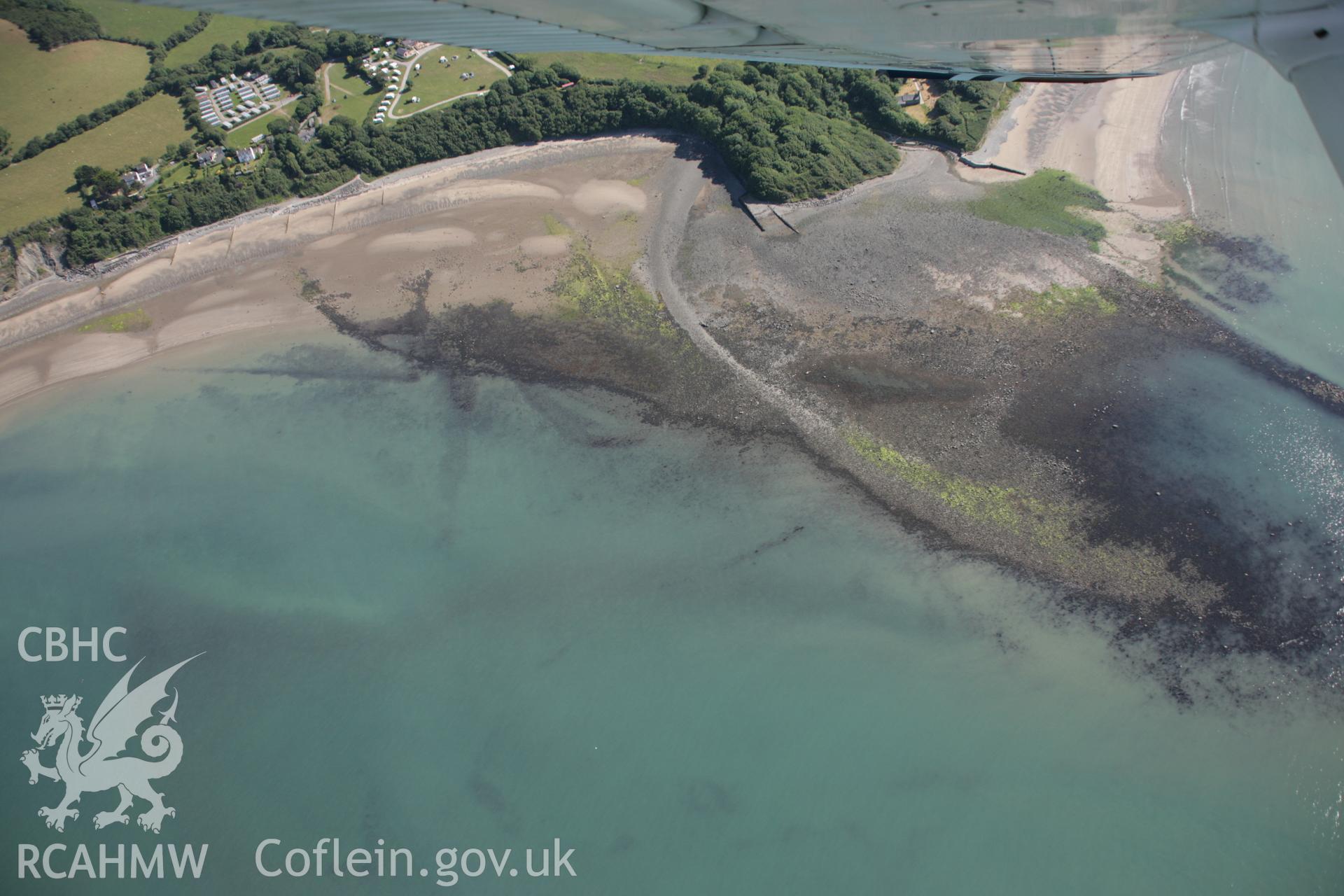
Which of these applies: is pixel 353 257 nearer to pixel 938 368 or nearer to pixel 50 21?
pixel 938 368

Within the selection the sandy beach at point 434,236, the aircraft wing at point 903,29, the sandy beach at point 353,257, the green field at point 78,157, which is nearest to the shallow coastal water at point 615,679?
the sandy beach at point 353,257

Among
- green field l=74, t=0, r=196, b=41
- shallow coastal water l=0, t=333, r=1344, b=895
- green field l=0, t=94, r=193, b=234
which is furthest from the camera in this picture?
green field l=74, t=0, r=196, b=41

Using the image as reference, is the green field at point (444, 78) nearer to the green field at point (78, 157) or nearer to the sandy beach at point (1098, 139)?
the green field at point (78, 157)

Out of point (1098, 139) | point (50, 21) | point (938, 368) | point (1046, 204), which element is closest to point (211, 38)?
point (50, 21)

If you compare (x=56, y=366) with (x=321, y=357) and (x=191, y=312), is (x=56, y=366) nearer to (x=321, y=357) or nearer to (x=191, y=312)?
(x=191, y=312)

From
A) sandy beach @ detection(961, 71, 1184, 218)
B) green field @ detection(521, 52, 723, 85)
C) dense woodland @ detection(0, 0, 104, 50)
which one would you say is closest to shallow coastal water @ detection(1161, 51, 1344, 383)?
sandy beach @ detection(961, 71, 1184, 218)

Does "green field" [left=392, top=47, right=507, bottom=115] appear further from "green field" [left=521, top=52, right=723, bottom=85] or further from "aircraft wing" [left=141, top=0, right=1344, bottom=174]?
"aircraft wing" [left=141, top=0, right=1344, bottom=174]

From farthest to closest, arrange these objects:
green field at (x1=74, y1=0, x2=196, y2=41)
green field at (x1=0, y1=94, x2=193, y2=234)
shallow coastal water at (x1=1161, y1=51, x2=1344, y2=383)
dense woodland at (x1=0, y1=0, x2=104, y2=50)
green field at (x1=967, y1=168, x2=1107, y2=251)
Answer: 1. green field at (x1=74, y1=0, x2=196, y2=41)
2. dense woodland at (x1=0, y1=0, x2=104, y2=50)
3. green field at (x1=0, y1=94, x2=193, y2=234)
4. green field at (x1=967, y1=168, x2=1107, y2=251)
5. shallow coastal water at (x1=1161, y1=51, x2=1344, y2=383)
